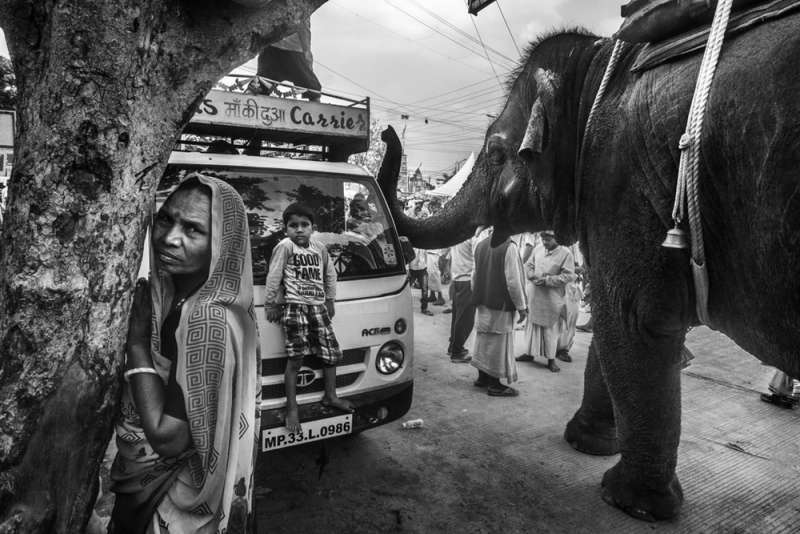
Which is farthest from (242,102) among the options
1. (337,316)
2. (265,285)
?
(337,316)

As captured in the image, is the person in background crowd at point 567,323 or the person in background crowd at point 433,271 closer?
the person in background crowd at point 567,323

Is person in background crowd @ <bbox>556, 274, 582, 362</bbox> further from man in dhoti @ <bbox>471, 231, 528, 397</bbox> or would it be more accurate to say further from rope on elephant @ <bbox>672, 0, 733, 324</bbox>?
rope on elephant @ <bbox>672, 0, 733, 324</bbox>

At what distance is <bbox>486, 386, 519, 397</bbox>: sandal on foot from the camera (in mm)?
5227

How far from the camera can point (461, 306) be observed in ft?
23.4

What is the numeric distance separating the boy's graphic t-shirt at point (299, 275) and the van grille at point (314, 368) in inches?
14.8

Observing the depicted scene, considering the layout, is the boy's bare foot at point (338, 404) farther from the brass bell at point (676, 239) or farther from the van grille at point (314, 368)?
the brass bell at point (676, 239)

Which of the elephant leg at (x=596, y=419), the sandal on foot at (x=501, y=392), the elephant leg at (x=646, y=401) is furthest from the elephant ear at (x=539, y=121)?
the sandal on foot at (x=501, y=392)

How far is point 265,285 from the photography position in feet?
10.7

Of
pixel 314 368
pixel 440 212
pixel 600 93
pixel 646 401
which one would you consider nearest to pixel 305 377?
pixel 314 368

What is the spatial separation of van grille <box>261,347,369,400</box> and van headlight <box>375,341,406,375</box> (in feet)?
0.37

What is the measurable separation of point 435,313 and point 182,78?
8.91 m

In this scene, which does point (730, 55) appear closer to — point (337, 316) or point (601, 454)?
point (337, 316)

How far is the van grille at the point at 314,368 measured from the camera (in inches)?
122

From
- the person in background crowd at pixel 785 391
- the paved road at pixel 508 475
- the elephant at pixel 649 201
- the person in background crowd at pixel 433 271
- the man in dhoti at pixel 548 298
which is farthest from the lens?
the person in background crowd at pixel 433 271
